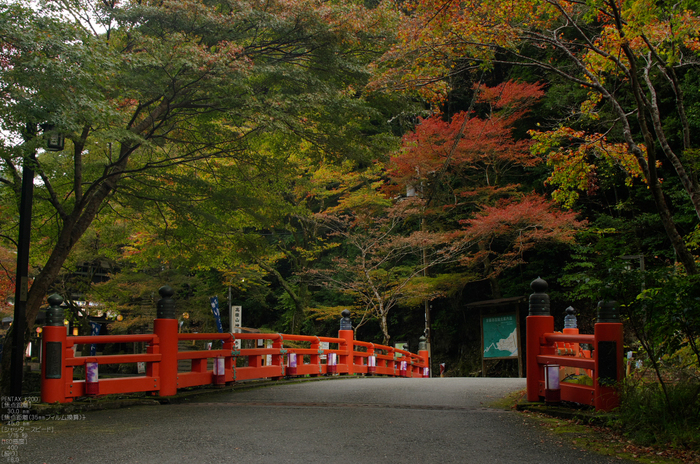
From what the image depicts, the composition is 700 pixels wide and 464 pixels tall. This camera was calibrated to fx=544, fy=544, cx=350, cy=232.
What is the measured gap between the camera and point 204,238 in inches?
438

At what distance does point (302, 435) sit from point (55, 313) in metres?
3.73

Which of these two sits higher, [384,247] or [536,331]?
[384,247]

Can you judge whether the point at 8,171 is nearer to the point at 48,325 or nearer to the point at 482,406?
the point at 48,325

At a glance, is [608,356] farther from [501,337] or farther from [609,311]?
[501,337]

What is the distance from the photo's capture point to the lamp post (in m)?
6.43

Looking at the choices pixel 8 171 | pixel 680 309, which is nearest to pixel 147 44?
pixel 8 171

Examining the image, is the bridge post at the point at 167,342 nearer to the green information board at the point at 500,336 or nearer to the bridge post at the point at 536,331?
the bridge post at the point at 536,331

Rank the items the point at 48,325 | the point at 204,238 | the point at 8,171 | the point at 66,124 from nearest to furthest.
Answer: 1. the point at 66,124
2. the point at 48,325
3. the point at 8,171
4. the point at 204,238

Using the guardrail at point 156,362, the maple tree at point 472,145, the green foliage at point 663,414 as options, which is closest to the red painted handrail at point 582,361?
the green foliage at point 663,414

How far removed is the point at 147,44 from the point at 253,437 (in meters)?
5.94

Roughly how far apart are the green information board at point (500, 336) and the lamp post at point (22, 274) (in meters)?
15.3

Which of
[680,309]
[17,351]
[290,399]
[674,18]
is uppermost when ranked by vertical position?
[674,18]

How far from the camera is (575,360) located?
18.5ft

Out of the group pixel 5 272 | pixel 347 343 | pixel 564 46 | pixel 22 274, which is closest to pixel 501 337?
pixel 347 343
